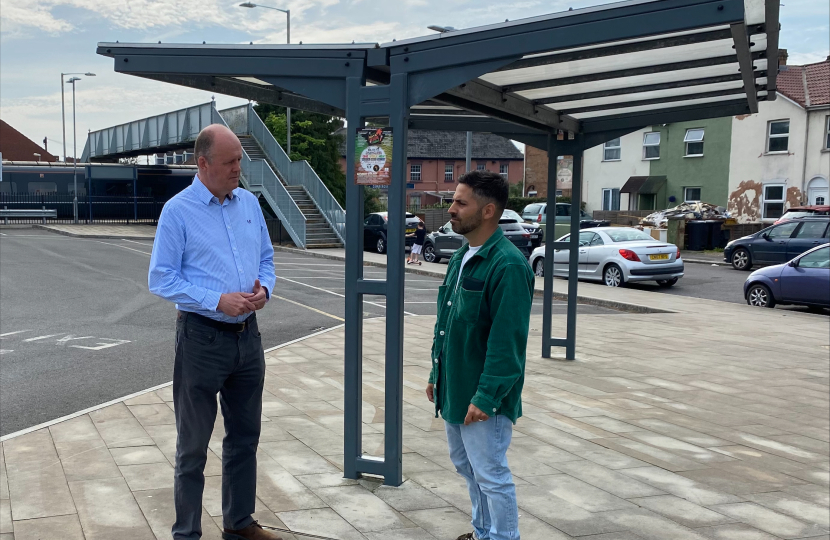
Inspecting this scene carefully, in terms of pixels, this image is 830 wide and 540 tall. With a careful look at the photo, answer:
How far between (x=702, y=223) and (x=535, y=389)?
24135mm

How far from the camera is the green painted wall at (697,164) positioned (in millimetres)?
34906

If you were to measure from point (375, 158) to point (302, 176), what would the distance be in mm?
28514

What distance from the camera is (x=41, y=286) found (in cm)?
1495

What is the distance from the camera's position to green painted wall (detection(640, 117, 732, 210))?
115ft

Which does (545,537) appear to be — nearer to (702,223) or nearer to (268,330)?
(268,330)

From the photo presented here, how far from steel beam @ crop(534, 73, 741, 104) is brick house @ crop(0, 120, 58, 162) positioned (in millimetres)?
68268

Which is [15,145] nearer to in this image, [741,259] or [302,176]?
[302,176]

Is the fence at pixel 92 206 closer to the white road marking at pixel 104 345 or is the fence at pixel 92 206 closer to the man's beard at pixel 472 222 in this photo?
the white road marking at pixel 104 345

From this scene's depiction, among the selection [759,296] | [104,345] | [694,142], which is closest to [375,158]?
[104,345]

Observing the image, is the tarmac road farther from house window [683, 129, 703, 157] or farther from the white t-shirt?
house window [683, 129, 703, 157]

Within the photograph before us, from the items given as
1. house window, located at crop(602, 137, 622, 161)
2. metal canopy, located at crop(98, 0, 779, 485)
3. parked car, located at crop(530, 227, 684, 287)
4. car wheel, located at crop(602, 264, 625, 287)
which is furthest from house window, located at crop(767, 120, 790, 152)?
metal canopy, located at crop(98, 0, 779, 485)

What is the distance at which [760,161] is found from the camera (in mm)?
33344

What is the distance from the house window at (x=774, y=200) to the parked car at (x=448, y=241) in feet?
45.0

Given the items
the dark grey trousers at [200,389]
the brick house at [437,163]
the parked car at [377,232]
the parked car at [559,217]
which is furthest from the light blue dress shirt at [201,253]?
the brick house at [437,163]
